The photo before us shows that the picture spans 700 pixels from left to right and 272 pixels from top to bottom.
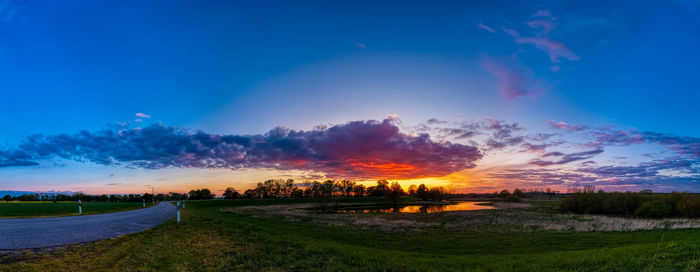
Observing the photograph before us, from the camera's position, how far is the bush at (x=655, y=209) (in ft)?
140

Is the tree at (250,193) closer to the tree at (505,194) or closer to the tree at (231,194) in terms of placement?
the tree at (231,194)

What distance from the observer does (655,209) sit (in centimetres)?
4334

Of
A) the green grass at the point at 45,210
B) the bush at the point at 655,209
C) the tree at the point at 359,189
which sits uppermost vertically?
the green grass at the point at 45,210

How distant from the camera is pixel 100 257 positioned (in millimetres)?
9570

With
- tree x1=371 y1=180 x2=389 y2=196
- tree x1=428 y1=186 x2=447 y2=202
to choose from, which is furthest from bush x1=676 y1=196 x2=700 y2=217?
tree x1=371 y1=180 x2=389 y2=196

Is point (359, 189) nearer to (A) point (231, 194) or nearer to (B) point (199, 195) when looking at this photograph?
(A) point (231, 194)

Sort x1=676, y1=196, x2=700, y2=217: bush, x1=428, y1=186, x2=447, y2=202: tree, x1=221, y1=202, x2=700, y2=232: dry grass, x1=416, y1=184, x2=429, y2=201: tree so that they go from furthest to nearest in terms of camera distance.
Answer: x1=416, y1=184, x2=429, y2=201: tree → x1=428, y1=186, x2=447, y2=202: tree → x1=676, y1=196, x2=700, y2=217: bush → x1=221, y1=202, x2=700, y2=232: dry grass

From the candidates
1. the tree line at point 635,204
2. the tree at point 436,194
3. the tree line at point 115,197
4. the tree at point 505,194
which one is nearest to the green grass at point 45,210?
the tree line at point 115,197

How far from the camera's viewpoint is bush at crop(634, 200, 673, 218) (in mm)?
42656

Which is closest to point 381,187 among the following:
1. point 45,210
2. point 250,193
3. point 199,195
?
point 250,193

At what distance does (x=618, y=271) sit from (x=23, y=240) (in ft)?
63.3

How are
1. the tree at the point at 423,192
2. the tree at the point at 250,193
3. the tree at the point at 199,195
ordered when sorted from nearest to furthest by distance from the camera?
the tree at the point at 423,192 < the tree at the point at 199,195 < the tree at the point at 250,193

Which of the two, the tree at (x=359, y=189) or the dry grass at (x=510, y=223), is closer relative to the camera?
the dry grass at (x=510, y=223)

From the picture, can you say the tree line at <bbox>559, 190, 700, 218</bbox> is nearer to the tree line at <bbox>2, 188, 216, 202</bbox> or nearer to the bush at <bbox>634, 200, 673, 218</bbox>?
the bush at <bbox>634, 200, 673, 218</bbox>
